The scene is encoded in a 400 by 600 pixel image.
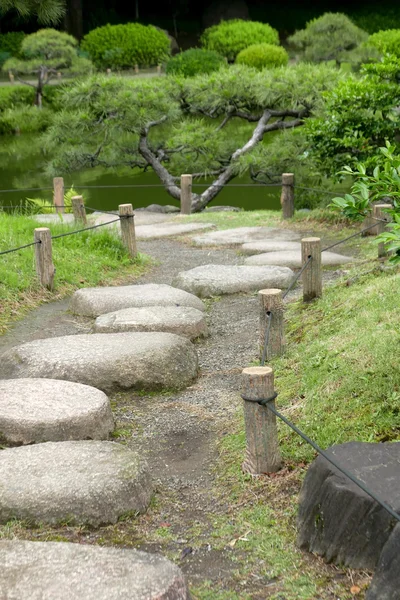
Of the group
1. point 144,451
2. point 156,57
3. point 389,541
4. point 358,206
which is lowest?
point 144,451

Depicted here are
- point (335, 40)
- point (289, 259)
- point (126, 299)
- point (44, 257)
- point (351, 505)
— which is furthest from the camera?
point (335, 40)

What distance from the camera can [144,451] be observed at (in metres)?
4.13

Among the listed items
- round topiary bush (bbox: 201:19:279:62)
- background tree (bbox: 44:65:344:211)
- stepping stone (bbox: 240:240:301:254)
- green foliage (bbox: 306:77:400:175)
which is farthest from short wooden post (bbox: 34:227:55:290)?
round topiary bush (bbox: 201:19:279:62)

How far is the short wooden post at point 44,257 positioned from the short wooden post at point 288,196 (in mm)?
4297

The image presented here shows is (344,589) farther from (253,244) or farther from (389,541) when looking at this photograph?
(253,244)

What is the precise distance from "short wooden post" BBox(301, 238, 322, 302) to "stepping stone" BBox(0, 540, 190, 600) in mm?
3538

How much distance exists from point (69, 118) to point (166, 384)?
9034mm

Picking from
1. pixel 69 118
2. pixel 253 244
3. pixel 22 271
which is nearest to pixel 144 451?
pixel 22 271

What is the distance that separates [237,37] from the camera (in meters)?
26.4

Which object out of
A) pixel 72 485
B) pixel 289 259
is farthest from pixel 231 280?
pixel 72 485

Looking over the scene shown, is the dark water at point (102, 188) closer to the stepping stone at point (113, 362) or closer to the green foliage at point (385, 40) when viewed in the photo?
the green foliage at point (385, 40)

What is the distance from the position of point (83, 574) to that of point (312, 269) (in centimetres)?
375

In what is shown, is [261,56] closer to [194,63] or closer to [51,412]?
[194,63]

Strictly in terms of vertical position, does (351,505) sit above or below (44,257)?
below
